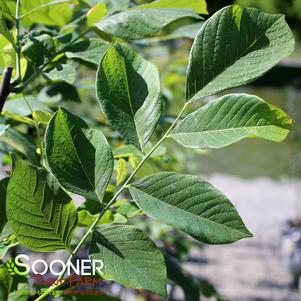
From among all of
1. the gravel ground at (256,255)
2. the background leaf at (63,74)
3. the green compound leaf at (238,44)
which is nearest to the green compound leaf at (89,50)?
the background leaf at (63,74)

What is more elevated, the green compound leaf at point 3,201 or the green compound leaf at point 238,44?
the green compound leaf at point 238,44

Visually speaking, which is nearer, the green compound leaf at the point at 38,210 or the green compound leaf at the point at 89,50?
the green compound leaf at the point at 38,210

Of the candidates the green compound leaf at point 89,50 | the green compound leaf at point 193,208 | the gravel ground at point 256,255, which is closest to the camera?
the green compound leaf at point 193,208

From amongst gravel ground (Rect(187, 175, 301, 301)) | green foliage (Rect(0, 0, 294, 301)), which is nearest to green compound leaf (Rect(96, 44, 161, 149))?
green foliage (Rect(0, 0, 294, 301))

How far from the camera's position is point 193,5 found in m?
0.57

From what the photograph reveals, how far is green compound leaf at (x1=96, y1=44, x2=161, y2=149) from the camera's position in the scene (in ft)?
1.56

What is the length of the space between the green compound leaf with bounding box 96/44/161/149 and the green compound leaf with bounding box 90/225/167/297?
7cm

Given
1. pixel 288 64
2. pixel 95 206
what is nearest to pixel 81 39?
pixel 95 206

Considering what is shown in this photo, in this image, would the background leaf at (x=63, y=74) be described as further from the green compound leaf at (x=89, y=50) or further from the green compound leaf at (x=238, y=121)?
the green compound leaf at (x=238, y=121)

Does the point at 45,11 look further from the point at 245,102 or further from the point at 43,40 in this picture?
the point at 245,102

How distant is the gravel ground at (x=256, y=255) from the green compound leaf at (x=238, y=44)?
13.9 feet

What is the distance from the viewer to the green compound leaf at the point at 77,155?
46 cm

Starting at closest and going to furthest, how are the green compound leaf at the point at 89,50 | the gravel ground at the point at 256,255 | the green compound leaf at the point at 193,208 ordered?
1. the green compound leaf at the point at 193,208
2. the green compound leaf at the point at 89,50
3. the gravel ground at the point at 256,255

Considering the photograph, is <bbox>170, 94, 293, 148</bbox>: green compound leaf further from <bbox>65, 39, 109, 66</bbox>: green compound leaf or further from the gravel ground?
the gravel ground
